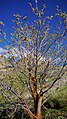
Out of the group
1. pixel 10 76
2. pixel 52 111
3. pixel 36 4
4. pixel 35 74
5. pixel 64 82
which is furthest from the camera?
pixel 52 111

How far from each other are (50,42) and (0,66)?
2647 millimetres

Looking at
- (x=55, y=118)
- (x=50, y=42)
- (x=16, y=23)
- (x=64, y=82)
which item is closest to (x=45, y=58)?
(x=50, y=42)

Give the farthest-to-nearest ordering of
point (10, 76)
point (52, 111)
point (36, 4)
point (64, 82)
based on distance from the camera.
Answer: point (52, 111) → point (10, 76) → point (64, 82) → point (36, 4)

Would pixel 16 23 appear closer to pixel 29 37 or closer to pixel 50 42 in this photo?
pixel 29 37

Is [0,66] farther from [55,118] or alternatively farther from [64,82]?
[55,118]

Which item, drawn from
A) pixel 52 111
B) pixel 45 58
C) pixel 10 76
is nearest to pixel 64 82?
pixel 45 58

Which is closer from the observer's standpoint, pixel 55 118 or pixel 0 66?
pixel 0 66

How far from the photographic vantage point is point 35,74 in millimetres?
9289

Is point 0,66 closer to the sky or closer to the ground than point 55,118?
closer to the sky

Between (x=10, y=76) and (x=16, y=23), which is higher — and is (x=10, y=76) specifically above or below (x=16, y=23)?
below

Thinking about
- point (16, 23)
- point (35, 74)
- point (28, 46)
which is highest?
point (16, 23)

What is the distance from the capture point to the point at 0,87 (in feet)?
31.0

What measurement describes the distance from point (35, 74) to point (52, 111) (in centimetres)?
594

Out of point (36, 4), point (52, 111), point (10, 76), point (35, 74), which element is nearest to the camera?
point (36, 4)
